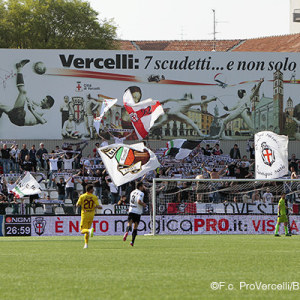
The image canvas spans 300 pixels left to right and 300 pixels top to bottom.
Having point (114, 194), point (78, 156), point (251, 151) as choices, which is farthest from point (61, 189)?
point (251, 151)

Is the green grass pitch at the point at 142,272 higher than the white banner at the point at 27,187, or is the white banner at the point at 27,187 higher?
the white banner at the point at 27,187

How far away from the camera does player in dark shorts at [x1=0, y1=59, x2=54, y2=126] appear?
43156mm

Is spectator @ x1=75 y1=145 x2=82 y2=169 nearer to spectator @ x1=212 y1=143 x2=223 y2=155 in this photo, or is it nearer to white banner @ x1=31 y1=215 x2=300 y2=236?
spectator @ x1=212 y1=143 x2=223 y2=155

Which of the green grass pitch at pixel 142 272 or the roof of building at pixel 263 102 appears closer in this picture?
the green grass pitch at pixel 142 272

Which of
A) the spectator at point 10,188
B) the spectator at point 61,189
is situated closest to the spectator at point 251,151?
the spectator at point 61,189

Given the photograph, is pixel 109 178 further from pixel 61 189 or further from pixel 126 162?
pixel 126 162

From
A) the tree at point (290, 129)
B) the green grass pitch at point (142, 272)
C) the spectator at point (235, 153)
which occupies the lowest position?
the green grass pitch at point (142, 272)

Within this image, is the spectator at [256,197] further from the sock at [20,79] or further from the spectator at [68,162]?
the sock at [20,79]

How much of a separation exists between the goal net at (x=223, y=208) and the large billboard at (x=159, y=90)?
11334mm

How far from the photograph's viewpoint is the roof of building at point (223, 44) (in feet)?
249

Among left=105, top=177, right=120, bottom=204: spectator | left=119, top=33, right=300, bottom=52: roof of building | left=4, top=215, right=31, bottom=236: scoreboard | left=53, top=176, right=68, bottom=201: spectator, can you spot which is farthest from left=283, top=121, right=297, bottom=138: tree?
left=119, top=33, right=300, bottom=52: roof of building

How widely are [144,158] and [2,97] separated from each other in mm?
16815

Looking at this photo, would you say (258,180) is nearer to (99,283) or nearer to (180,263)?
(180,263)

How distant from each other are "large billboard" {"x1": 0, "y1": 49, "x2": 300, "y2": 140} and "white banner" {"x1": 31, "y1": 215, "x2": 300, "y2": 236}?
40.6 feet
